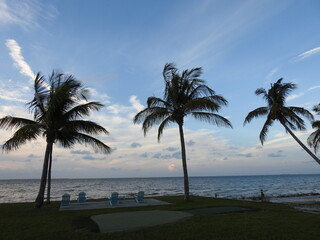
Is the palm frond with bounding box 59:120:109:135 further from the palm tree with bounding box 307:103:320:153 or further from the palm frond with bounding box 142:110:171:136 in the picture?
the palm tree with bounding box 307:103:320:153

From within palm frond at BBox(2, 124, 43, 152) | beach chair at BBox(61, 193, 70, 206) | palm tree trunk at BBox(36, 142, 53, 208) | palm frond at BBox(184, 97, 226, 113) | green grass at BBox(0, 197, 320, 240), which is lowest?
green grass at BBox(0, 197, 320, 240)

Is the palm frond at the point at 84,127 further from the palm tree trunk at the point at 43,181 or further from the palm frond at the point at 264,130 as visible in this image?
the palm frond at the point at 264,130

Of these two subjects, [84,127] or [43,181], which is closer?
[43,181]

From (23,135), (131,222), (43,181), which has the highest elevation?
(23,135)

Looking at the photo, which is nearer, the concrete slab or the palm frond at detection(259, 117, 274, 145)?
the concrete slab

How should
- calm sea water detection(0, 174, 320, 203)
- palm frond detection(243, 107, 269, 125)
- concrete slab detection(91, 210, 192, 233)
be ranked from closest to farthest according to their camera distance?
concrete slab detection(91, 210, 192, 233), palm frond detection(243, 107, 269, 125), calm sea water detection(0, 174, 320, 203)

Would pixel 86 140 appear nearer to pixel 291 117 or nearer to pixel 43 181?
pixel 43 181

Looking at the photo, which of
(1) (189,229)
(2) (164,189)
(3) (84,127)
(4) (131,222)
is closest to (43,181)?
(3) (84,127)

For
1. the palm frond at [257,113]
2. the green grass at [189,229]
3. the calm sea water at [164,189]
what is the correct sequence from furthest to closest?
the calm sea water at [164,189] < the palm frond at [257,113] < the green grass at [189,229]

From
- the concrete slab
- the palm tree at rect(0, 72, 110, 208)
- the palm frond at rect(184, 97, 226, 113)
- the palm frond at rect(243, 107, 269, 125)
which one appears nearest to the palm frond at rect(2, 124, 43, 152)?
the palm tree at rect(0, 72, 110, 208)

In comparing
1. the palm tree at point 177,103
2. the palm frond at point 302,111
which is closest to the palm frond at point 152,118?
the palm tree at point 177,103

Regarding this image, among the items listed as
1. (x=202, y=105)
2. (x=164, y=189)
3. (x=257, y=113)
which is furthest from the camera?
(x=164, y=189)

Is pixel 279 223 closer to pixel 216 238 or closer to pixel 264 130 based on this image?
pixel 216 238

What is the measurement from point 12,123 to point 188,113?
1125 cm
